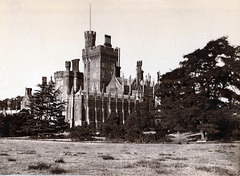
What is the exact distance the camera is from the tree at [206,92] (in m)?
19.8

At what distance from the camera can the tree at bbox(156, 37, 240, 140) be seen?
780 inches

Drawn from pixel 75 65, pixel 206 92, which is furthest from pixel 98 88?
pixel 206 92

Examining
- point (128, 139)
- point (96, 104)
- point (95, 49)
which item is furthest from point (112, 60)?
point (128, 139)

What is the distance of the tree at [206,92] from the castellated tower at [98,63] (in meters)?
45.0

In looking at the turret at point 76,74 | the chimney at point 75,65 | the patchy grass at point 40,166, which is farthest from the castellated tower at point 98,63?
the patchy grass at point 40,166

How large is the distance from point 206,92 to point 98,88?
158 feet

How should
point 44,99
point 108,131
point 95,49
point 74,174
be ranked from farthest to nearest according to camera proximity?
point 95,49, point 44,99, point 108,131, point 74,174

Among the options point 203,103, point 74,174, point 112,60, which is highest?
point 112,60

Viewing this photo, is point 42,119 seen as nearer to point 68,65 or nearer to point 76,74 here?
point 68,65

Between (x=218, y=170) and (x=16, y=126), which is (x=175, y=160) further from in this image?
(x=16, y=126)

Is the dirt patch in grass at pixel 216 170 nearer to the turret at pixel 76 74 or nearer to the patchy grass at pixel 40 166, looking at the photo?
A: the patchy grass at pixel 40 166

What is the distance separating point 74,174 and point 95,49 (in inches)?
2317

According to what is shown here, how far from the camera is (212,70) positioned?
20844 mm

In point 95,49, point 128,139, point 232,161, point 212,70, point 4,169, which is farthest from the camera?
point 95,49
